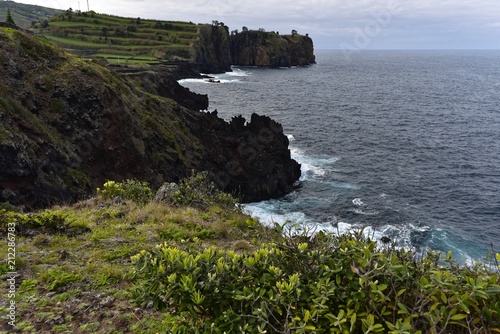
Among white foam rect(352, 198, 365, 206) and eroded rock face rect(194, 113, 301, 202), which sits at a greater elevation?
eroded rock face rect(194, 113, 301, 202)

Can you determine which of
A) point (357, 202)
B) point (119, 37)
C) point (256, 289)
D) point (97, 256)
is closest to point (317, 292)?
point (256, 289)

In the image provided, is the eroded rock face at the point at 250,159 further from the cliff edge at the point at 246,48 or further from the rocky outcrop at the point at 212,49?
the cliff edge at the point at 246,48

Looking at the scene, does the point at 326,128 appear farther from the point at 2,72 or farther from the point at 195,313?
the point at 195,313

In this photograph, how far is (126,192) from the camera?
15336mm

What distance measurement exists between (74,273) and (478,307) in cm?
807

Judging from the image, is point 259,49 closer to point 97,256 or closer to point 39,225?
point 39,225

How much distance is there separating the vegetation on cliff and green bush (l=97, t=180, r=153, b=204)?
210 inches

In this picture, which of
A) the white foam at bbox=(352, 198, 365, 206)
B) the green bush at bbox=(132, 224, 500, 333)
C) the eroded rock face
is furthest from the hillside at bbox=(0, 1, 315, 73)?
the green bush at bbox=(132, 224, 500, 333)

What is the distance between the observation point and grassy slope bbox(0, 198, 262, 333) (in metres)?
6.30

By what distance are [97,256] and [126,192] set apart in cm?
674

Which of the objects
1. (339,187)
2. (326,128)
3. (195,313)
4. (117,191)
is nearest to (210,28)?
(326,128)

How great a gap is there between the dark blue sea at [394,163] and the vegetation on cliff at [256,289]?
2285 mm

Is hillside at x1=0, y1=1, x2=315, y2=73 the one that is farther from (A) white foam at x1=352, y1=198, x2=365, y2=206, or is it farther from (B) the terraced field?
(A) white foam at x1=352, y1=198, x2=365, y2=206

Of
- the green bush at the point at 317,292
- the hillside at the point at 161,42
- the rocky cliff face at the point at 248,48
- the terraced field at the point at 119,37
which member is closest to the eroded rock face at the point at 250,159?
the green bush at the point at 317,292
